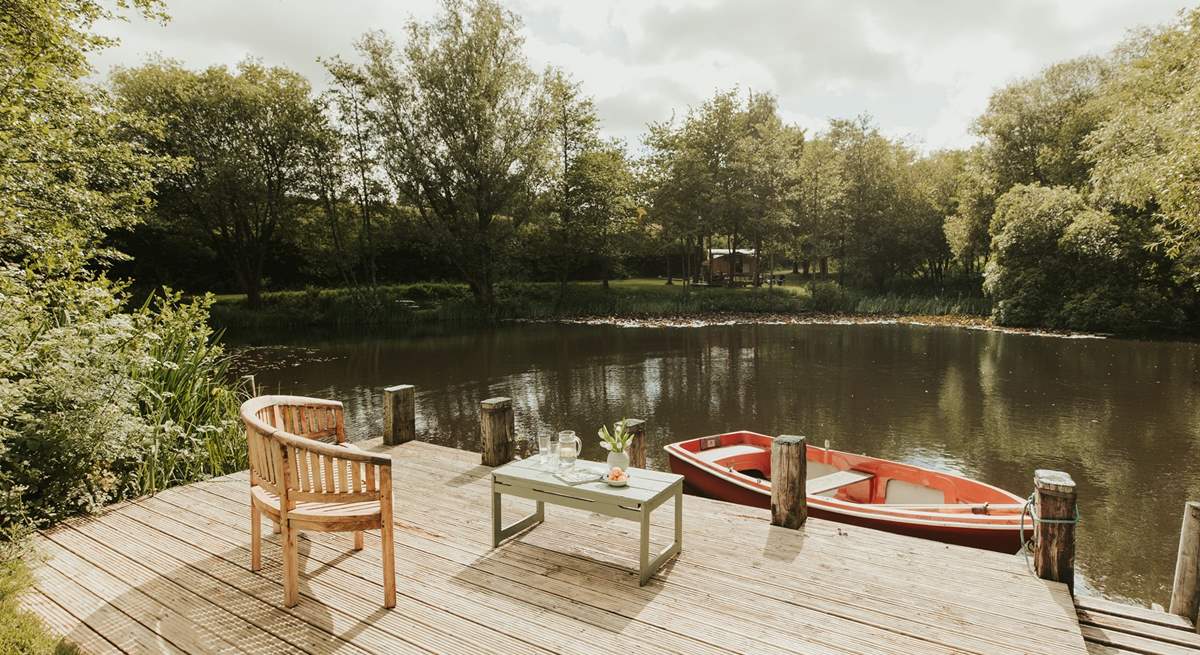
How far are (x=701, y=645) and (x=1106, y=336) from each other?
27.2 meters

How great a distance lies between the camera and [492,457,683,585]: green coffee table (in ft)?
11.2

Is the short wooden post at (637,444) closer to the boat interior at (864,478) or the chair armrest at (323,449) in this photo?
the boat interior at (864,478)

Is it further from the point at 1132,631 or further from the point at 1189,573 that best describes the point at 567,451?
the point at 1189,573

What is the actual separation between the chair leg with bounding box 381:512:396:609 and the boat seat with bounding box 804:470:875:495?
14.5 ft

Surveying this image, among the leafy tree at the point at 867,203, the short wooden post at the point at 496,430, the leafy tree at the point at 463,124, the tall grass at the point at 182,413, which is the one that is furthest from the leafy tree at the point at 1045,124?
the tall grass at the point at 182,413

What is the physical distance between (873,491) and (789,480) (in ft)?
10.8

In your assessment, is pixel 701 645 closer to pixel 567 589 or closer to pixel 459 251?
pixel 567 589

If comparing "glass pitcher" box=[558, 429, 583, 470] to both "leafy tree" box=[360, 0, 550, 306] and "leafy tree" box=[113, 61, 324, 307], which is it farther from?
"leafy tree" box=[113, 61, 324, 307]

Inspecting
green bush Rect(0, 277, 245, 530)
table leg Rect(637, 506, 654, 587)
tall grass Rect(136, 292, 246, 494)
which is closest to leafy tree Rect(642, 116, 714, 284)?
tall grass Rect(136, 292, 246, 494)

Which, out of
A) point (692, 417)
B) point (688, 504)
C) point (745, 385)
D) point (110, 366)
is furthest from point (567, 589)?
point (745, 385)

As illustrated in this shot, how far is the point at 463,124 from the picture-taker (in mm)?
27094

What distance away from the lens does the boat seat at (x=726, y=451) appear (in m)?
7.42

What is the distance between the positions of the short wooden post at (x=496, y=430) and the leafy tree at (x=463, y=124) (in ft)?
77.1

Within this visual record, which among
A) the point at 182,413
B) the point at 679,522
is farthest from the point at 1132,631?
the point at 182,413
